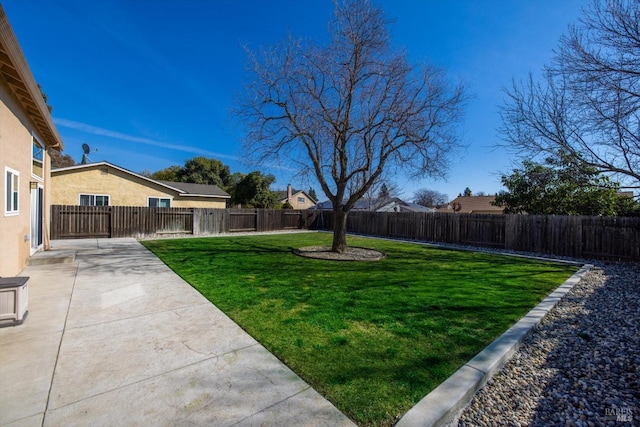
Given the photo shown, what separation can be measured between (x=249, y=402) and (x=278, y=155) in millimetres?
8738

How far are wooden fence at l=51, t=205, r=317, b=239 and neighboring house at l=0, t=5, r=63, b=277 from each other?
18.3ft

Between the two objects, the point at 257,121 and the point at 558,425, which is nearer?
the point at 558,425

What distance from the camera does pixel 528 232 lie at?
1171cm

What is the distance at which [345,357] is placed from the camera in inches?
115

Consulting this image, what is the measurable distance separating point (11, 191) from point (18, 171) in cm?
69

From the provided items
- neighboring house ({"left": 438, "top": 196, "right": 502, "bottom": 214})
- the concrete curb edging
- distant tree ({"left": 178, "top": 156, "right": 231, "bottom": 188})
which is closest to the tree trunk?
the concrete curb edging

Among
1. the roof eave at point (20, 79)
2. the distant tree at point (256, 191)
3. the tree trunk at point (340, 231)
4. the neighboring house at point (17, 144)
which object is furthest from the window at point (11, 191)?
the distant tree at point (256, 191)

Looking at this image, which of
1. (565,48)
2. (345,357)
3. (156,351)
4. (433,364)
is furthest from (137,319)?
(565,48)

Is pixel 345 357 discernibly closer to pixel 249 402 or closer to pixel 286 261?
pixel 249 402

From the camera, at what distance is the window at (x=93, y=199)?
632 inches

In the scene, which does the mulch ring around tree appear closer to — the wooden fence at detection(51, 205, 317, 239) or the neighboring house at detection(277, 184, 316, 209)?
the wooden fence at detection(51, 205, 317, 239)

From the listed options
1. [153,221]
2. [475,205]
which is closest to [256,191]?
[153,221]

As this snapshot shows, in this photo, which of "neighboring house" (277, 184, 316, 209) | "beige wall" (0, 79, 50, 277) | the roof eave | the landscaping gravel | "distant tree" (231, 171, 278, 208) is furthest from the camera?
"neighboring house" (277, 184, 316, 209)

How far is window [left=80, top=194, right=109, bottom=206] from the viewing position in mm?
16062
